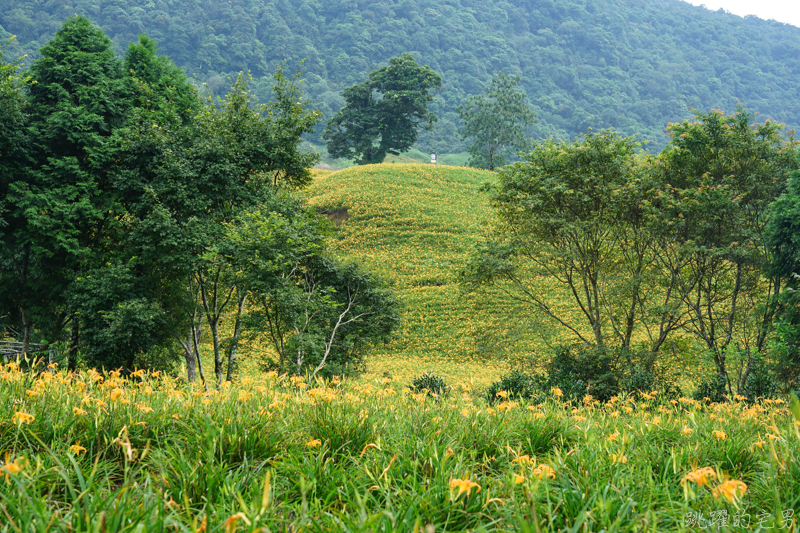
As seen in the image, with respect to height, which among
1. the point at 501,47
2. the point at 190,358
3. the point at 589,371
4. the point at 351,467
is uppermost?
the point at 501,47

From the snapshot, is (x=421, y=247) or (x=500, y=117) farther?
(x=500, y=117)

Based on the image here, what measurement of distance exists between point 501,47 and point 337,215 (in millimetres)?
124376

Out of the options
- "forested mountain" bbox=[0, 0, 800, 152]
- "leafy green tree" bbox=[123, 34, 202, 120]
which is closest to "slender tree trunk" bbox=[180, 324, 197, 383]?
"leafy green tree" bbox=[123, 34, 202, 120]

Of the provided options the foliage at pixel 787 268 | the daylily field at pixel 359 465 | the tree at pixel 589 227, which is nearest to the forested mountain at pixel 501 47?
the tree at pixel 589 227

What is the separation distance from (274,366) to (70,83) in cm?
1012

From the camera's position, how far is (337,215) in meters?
38.1

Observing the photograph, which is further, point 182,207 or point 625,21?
point 625,21

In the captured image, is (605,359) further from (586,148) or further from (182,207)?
(182,207)

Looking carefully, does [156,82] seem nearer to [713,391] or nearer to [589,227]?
[589,227]

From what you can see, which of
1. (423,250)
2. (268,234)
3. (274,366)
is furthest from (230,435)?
(423,250)

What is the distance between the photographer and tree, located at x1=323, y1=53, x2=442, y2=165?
56.6 metres

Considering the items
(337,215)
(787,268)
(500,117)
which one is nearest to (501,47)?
(500,117)

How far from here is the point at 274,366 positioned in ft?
43.0

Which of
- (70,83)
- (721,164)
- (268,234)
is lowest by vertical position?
(268,234)
